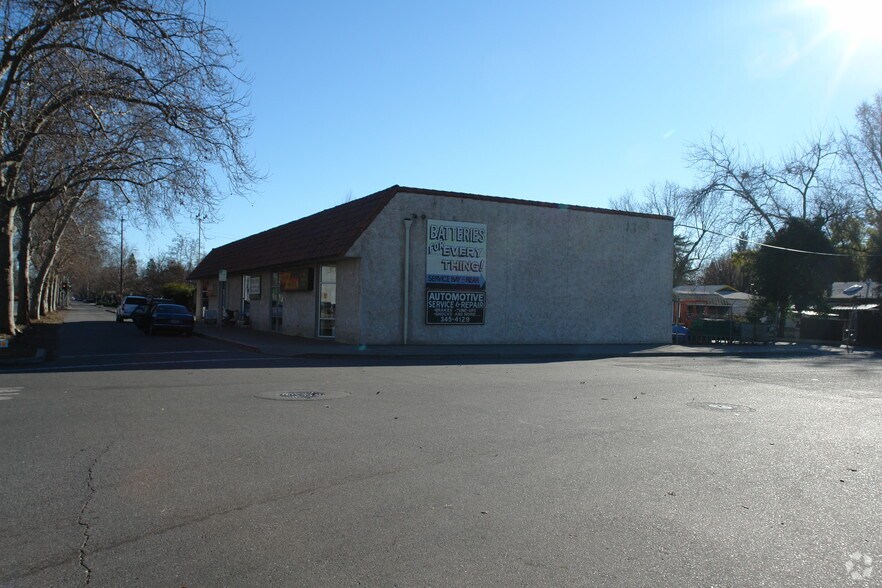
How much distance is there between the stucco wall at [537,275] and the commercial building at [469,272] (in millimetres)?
43

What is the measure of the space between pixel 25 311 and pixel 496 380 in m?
32.6

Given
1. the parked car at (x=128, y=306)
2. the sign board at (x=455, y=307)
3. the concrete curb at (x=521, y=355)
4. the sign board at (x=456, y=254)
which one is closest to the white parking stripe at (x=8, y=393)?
the concrete curb at (x=521, y=355)

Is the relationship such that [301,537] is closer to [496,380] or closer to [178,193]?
[496,380]

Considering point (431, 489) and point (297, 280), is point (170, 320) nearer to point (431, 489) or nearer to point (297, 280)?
point (297, 280)

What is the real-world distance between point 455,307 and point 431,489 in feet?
62.0

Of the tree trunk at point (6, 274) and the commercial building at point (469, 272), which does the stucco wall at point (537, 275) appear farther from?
the tree trunk at point (6, 274)

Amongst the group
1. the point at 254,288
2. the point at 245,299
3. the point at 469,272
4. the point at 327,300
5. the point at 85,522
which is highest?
the point at 469,272

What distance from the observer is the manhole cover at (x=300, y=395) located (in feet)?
35.8

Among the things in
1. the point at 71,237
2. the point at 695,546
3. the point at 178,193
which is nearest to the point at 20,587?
the point at 695,546

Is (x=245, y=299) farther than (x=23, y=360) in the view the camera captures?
Yes

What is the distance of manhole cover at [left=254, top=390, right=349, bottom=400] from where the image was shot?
1092 centimetres

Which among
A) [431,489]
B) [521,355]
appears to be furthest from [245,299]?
Result: [431,489]

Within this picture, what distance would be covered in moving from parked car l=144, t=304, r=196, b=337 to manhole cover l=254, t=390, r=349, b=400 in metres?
19.2

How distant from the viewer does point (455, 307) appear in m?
24.7
